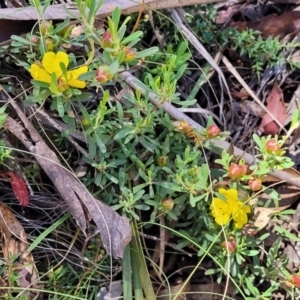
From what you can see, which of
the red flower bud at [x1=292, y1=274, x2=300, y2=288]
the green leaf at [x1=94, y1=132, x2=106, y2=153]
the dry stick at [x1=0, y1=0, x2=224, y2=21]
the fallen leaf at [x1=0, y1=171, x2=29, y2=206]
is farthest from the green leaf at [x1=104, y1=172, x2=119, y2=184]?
the red flower bud at [x1=292, y1=274, x2=300, y2=288]

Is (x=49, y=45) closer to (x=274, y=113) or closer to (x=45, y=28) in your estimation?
(x=45, y=28)

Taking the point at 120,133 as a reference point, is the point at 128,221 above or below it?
below

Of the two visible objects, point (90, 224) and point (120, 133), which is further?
point (90, 224)

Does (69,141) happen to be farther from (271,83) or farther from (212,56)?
(271,83)

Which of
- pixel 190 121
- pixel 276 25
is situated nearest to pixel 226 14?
pixel 276 25

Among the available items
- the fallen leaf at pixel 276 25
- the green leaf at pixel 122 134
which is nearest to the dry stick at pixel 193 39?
the fallen leaf at pixel 276 25

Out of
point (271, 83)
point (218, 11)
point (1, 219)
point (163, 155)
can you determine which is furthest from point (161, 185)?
point (218, 11)
